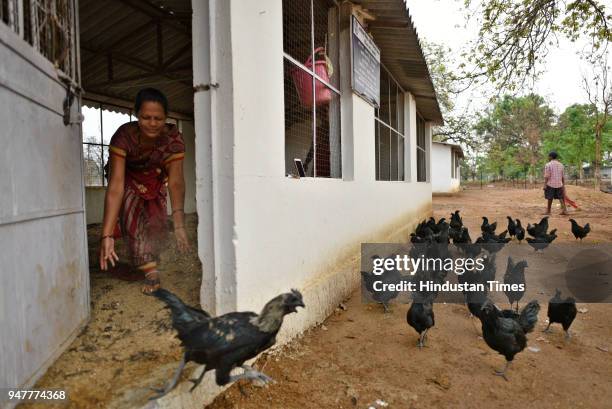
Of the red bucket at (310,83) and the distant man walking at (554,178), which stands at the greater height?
the red bucket at (310,83)

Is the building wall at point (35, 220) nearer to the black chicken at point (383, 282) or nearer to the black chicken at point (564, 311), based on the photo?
the black chicken at point (383, 282)

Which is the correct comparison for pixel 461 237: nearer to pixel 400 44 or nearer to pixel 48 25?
pixel 400 44

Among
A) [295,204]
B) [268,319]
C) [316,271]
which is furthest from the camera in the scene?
[316,271]

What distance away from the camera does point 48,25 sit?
248 centimetres

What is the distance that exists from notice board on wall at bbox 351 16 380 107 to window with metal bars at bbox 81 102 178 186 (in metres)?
4.56

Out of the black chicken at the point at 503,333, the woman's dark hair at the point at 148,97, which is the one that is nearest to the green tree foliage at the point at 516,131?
the black chicken at the point at 503,333

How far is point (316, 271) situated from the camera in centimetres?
414

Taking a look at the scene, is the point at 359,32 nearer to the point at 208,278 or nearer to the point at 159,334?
the point at 208,278

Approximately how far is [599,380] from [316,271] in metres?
2.57

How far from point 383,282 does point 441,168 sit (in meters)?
25.9

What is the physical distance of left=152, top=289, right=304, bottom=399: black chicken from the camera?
76.5 inches

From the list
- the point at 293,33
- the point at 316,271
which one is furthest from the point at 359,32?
the point at 316,271

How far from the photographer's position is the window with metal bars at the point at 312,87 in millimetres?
4336

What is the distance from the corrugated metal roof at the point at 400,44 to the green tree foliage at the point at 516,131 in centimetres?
2881
